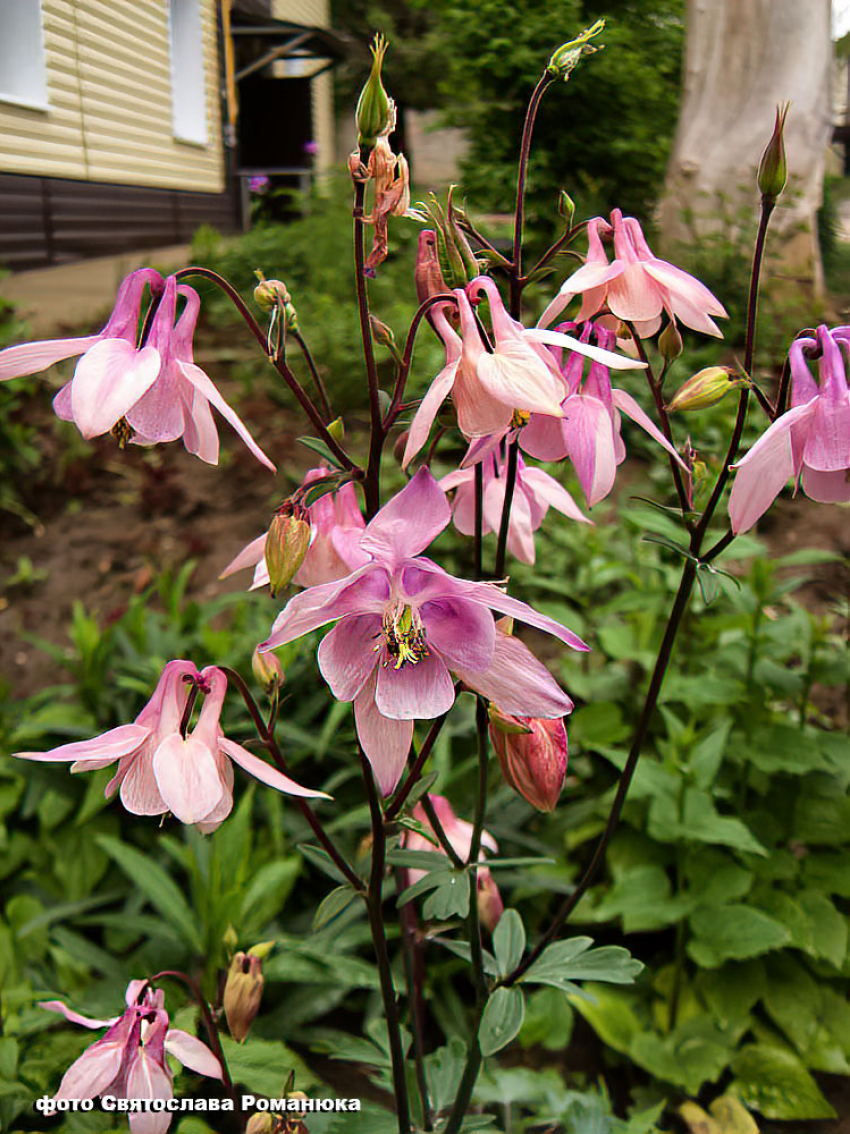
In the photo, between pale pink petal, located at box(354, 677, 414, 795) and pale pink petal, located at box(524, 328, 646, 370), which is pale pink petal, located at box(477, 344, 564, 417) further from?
pale pink petal, located at box(354, 677, 414, 795)

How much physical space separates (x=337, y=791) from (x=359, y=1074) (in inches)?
19.6

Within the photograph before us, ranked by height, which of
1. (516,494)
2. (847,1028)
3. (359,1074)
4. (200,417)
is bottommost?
(359,1074)

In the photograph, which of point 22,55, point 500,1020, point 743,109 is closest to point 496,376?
point 500,1020

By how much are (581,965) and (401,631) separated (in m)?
0.52

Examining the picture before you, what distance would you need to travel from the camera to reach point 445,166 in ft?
15.6

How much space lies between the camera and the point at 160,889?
1.46 m

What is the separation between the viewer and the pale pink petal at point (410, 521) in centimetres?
54

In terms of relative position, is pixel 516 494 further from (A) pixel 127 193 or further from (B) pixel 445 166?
(B) pixel 445 166

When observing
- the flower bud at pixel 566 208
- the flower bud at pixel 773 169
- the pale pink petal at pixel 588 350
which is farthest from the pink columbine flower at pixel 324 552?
the flower bud at pixel 773 169

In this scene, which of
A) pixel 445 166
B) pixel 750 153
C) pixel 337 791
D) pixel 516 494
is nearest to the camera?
pixel 516 494

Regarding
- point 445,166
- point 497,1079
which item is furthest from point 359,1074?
point 445,166

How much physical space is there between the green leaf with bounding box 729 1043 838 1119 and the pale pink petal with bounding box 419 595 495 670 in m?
1.21

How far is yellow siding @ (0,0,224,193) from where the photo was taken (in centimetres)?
113

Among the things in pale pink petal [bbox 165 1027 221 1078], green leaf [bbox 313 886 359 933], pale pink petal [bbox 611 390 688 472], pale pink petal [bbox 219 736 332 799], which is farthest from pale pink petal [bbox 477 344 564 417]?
pale pink petal [bbox 165 1027 221 1078]
